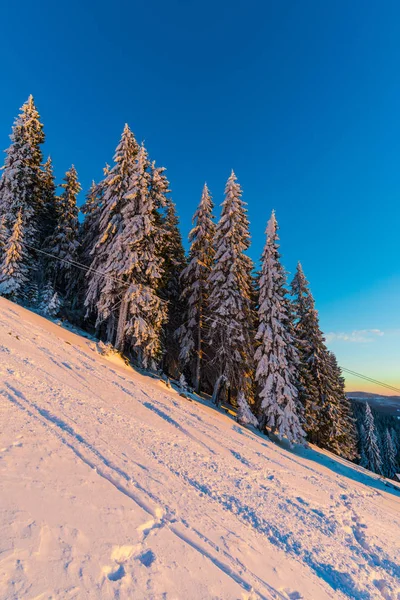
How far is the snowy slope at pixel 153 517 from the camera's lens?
2965mm

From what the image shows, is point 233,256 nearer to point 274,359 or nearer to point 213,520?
point 274,359

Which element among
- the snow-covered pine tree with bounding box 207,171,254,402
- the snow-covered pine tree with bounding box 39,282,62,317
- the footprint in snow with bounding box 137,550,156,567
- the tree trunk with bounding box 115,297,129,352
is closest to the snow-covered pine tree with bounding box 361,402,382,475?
the snow-covered pine tree with bounding box 207,171,254,402

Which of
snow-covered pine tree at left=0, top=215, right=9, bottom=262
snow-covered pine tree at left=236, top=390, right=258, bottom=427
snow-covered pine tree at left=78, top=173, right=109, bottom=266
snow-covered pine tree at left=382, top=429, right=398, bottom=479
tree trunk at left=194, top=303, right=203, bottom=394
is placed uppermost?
snow-covered pine tree at left=78, top=173, right=109, bottom=266

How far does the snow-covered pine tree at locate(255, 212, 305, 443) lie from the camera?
65.1 feet

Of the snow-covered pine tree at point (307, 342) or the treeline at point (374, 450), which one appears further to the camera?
the treeline at point (374, 450)

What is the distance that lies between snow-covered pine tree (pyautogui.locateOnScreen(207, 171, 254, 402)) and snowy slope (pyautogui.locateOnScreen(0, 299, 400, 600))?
1208cm

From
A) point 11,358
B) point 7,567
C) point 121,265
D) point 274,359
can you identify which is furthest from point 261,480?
point 121,265

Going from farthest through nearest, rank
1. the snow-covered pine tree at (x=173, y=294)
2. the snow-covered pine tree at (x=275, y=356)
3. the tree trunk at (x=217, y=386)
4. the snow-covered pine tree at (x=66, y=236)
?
the snow-covered pine tree at (x=66, y=236) → the snow-covered pine tree at (x=173, y=294) → the tree trunk at (x=217, y=386) → the snow-covered pine tree at (x=275, y=356)

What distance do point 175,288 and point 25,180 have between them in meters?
15.5

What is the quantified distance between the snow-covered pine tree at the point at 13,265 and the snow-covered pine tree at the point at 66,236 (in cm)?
487

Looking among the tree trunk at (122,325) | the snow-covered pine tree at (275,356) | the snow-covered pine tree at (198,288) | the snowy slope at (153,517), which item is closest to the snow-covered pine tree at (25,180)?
the tree trunk at (122,325)

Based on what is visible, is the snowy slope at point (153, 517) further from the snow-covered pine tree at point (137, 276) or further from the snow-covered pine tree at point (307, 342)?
the snow-covered pine tree at point (307, 342)

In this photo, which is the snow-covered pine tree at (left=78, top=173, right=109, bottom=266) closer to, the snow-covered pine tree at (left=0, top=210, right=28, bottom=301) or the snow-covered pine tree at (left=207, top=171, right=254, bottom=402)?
the snow-covered pine tree at (left=0, top=210, right=28, bottom=301)

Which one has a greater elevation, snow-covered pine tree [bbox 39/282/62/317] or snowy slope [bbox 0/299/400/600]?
snow-covered pine tree [bbox 39/282/62/317]
